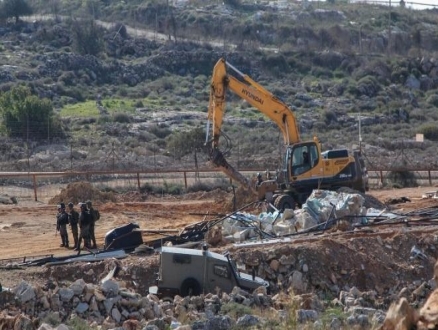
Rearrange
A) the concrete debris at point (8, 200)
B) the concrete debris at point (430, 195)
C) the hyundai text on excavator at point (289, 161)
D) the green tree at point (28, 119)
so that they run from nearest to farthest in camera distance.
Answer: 1. the hyundai text on excavator at point (289, 161)
2. the concrete debris at point (430, 195)
3. the concrete debris at point (8, 200)
4. the green tree at point (28, 119)

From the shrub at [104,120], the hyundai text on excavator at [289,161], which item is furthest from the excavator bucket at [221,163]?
the shrub at [104,120]

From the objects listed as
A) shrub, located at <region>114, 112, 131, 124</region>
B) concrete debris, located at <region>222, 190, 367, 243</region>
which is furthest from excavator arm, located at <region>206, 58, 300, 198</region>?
shrub, located at <region>114, 112, 131, 124</region>

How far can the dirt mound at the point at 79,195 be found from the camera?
135 ft

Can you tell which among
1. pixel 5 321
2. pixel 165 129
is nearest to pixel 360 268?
pixel 5 321

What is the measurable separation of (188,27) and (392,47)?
1763 cm

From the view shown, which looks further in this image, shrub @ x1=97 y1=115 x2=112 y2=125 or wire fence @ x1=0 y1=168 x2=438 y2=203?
shrub @ x1=97 y1=115 x2=112 y2=125

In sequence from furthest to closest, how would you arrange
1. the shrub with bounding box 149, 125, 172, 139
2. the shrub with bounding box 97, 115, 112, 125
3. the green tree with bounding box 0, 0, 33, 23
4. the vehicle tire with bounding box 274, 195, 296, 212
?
the green tree with bounding box 0, 0, 33, 23 → the shrub with bounding box 97, 115, 112, 125 → the shrub with bounding box 149, 125, 172, 139 → the vehicle tire with bounding box 274, 195, 296, 212

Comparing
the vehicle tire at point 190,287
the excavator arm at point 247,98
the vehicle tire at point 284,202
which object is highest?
the excavator arm at point 247,98

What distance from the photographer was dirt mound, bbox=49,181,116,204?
1625 inches

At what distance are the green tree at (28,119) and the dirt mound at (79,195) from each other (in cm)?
2012

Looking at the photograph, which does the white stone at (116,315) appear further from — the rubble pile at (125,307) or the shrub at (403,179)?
the shrub at (403,179)

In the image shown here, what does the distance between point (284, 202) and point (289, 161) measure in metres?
1.55

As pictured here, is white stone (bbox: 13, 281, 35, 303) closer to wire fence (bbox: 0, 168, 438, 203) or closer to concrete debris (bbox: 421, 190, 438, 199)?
concrete debris (bbox: 421, 190, 438, 199)

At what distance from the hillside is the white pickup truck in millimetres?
31017
